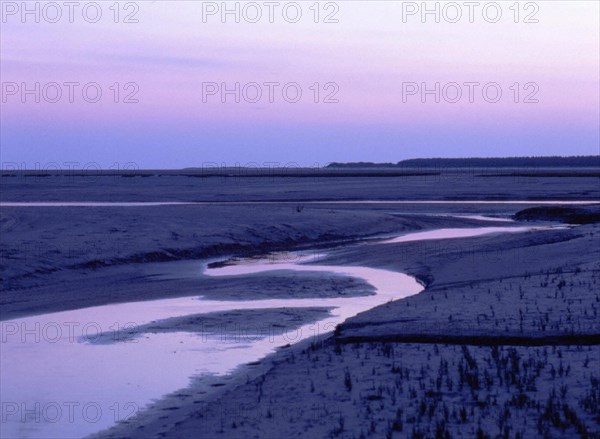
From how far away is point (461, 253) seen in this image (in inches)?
1000

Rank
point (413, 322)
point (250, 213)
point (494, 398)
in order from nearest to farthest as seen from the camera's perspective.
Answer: point (494, 398), point (413, 322), point (250, 213)

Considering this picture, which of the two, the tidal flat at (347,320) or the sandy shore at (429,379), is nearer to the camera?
the sandy shore at (429,379)

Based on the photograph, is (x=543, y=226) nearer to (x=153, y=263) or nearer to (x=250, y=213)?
(x=250, y=213)

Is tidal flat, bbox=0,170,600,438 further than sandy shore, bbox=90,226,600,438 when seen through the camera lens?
Yes

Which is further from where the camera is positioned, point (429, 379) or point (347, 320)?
point (347, 320)

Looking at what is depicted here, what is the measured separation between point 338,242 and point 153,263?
9.12 meters

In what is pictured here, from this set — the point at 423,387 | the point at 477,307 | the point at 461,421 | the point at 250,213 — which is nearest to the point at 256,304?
the point at 477,307

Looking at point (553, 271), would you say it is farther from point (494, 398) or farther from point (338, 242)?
point (338, 242)

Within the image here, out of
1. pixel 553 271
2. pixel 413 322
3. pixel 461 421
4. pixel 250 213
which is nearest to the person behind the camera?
pixel 461 421

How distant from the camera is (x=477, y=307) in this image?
14.5 meters

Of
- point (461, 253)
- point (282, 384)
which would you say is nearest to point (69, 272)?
point (461, 253)

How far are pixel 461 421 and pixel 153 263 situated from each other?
54.9ft

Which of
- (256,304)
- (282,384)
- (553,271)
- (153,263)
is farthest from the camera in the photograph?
(153,263)

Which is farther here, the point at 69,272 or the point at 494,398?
the point at 69,272
